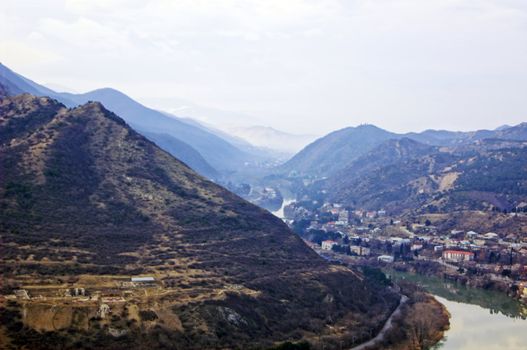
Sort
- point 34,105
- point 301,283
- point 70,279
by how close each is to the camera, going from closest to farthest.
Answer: point 70,279 → point 301,283 → point 34,105

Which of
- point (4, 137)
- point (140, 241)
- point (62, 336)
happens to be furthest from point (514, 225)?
point (62, 336)

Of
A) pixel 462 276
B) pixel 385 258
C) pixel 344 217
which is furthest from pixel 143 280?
pixel 344 217

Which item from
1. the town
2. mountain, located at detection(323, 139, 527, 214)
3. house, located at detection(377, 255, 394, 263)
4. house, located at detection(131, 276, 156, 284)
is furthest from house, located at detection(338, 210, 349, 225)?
house, located at detection(131, 276, 156, 284)

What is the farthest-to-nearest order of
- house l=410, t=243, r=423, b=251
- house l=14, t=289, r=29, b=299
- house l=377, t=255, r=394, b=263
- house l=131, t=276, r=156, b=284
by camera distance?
house l=410, t=243, r=423, b=251 < house l=377, t=255, r=394, b=263 < house l=131, t=276, r=156, b=284 < house l=14, t=289, r=29, b=299

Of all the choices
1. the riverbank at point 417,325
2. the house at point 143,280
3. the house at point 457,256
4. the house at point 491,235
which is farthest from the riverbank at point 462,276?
A: the house at point 143,280

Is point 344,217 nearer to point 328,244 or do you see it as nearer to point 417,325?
point 328,244

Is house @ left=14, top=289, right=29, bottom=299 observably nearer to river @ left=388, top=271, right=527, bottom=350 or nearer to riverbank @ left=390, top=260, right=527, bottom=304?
river @ left=388, top=271, right=527, bottom=350

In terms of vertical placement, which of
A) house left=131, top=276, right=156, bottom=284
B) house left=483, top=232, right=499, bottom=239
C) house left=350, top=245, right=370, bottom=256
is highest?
house left=483, top=232, right=499, bottom=239

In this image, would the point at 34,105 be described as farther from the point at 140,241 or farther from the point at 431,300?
the point at 431,300
